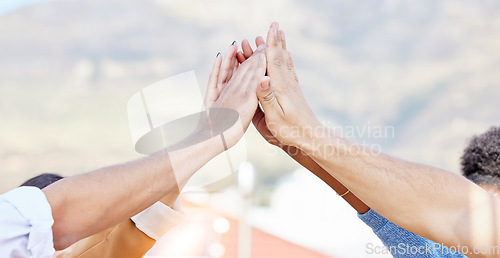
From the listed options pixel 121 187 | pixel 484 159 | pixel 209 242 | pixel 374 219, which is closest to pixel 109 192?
pixel 121 187

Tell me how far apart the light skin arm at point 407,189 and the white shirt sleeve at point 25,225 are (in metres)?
0.90

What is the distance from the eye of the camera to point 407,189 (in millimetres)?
1443

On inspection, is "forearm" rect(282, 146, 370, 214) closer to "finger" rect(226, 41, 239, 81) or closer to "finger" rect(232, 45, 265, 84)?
"finger" rect(232, 45, 265, 84)

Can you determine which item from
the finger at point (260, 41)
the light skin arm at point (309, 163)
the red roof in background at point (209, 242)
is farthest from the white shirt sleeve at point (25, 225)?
the red roof in background at point (209, 242)

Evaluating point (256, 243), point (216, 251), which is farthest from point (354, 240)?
point (216, 251)

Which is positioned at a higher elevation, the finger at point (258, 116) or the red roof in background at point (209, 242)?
the finger at point (258, 116)

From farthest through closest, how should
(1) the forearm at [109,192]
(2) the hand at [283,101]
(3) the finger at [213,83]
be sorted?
1. (3) the finger at [213,83]
2. (2) the hand at [283,101]
3. (1) the forearm at [109,192]

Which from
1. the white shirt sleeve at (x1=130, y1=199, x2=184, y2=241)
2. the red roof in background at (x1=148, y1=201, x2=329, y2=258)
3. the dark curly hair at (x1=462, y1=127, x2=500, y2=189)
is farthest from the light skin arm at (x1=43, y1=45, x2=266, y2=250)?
the red roof in background at (x1=148, y1=201, x2=329, y2=258)

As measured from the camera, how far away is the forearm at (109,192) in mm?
1135

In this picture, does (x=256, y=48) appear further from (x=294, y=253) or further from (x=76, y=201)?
(x=294, y=253)

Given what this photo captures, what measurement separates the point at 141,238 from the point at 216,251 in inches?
88.9

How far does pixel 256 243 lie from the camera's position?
4.35 meters

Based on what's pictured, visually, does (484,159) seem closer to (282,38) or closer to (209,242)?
(282,38)

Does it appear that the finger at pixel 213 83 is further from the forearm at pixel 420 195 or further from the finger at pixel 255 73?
the forearm at pixel 420 195
